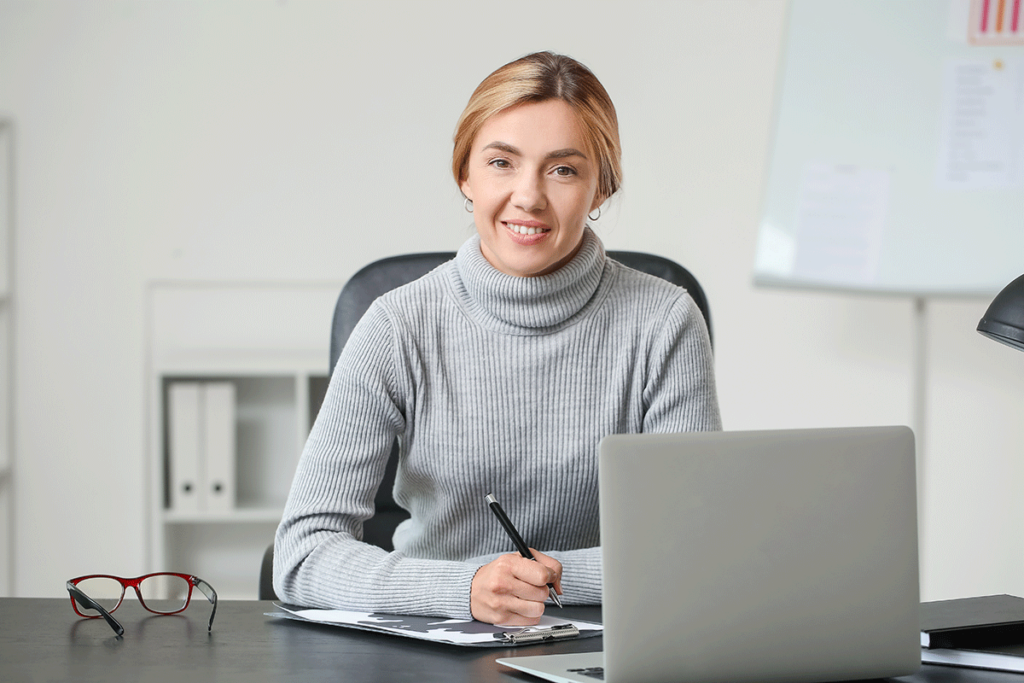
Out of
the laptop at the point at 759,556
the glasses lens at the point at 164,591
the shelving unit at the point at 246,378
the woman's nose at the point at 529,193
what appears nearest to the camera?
the laptop at the point at 759,556

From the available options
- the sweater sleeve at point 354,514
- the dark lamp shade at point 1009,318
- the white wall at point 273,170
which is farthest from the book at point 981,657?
the white wall at point 273,170

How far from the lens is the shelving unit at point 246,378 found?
270 centimetres

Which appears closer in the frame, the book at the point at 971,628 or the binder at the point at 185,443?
the book at the point at 971,628

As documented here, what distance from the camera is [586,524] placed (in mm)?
1255

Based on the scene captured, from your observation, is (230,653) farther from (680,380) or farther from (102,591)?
(680,380)

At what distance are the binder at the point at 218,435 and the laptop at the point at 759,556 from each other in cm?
196

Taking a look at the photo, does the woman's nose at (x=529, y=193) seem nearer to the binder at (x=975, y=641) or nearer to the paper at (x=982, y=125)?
the binder at (x=975, y=641)

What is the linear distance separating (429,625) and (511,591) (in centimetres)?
8

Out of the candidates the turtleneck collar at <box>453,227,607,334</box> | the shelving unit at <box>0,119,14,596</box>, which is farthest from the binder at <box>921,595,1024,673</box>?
the shelving unit at <box>0,119,14,596</box>

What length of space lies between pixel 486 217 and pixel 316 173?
5.40 ft

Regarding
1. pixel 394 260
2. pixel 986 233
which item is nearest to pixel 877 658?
pixel 394 260

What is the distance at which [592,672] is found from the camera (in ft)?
2.27

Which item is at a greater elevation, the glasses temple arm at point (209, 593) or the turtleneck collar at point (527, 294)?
the turtleneck collar at point (527, 294)

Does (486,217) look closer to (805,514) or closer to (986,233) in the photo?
(805,514)
